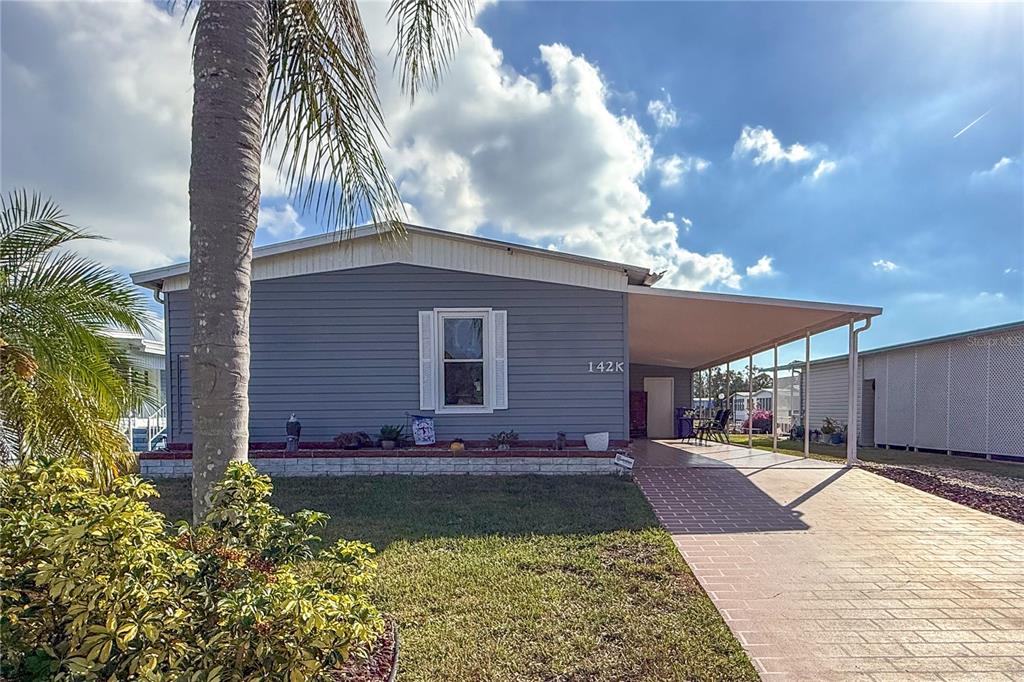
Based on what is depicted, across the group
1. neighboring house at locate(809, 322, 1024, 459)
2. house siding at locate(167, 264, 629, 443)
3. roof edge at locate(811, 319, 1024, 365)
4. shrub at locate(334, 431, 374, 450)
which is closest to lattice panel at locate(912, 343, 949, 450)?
neighboring house at locate(809, 322, 1024, 459)

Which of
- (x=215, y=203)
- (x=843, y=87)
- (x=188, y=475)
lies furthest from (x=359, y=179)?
(x=843, y=87)

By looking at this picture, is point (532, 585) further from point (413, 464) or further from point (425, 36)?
point (425, 36)

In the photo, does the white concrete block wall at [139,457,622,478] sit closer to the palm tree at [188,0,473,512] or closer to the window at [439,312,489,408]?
the window at [439,312,489,408]

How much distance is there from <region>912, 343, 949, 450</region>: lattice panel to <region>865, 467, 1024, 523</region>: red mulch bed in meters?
6.17

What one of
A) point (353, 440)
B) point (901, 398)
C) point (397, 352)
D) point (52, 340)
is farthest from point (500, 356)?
point (901, 398)

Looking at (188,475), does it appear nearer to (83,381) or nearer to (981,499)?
(83,381)

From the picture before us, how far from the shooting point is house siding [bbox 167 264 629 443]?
27.0ft

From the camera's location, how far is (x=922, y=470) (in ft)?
31.3

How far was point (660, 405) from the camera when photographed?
16.3m

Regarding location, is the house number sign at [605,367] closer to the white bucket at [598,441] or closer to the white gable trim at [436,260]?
the white bucket at [598,441]

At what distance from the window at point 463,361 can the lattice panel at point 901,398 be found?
1328 centimetres

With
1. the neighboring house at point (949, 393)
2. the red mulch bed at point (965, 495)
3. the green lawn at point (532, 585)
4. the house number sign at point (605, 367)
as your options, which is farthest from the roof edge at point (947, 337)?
the green lawn at point (532, 585)

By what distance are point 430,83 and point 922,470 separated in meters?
10.9

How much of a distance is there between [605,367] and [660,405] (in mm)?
8910
